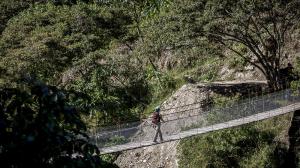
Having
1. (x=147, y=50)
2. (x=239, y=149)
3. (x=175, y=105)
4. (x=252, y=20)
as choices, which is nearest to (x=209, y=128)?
(x=239, y=149)

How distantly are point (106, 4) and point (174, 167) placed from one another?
49.4 feet

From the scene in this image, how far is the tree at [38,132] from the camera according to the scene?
9.57ft

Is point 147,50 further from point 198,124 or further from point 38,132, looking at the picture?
point 38,132

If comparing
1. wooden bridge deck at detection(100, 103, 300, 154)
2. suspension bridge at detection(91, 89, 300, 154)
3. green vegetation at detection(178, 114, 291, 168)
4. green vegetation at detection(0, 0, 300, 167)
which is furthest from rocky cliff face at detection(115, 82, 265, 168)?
wooden bridge deck at detection(100, 103, 300, 154)

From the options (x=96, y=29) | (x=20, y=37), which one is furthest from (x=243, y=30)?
(x=20, y=37)

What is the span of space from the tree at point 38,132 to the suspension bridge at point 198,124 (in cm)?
917

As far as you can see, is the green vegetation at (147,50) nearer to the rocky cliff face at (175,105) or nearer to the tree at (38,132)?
the rocky cliff face at (175,105)

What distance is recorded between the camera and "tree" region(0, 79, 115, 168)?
292cm

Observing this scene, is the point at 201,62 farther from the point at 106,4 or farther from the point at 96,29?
the point at 106,4

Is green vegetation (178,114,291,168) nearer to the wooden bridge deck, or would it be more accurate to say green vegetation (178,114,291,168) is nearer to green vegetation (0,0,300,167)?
green vegetation (0,0,300,167)

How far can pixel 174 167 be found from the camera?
16.5 m

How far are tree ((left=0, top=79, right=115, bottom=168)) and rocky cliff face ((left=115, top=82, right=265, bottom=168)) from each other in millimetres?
13218

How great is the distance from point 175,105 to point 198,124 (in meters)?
5.42

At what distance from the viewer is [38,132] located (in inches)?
114
